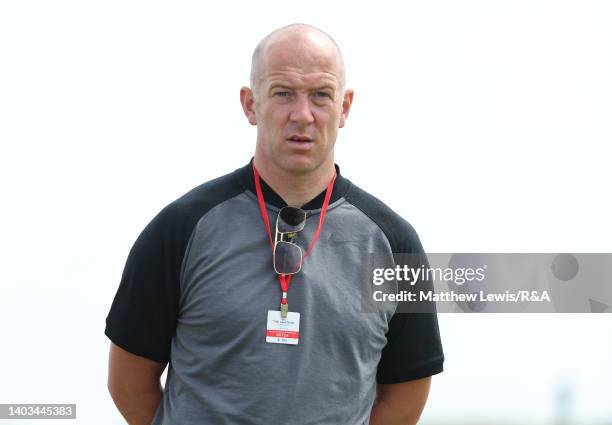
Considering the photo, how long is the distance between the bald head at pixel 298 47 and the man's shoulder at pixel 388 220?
0.41 m

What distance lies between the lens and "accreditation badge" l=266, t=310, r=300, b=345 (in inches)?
99.9

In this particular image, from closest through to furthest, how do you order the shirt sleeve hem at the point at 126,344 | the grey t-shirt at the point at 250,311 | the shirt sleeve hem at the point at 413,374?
the grey t-shirt at the point at 250,311 → the shirt sleeve hem at the point at 126,344 → the shirt sleeve hem at the point at 413,374

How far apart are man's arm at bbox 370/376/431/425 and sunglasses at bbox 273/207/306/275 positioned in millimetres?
747

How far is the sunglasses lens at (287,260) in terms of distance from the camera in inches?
103

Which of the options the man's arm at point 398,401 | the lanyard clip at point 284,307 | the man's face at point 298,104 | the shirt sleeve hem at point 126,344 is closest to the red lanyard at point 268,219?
the lanyard clip at point 284,307

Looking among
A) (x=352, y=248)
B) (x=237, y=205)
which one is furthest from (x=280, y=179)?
(x=352, y=248)

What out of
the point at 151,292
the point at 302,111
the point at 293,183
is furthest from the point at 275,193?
the point at 151,292

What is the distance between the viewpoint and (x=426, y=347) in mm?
2949

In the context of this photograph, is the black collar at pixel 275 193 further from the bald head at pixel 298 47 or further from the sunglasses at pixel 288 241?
the bald head at pixel 298 47

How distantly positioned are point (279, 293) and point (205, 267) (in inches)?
10.8

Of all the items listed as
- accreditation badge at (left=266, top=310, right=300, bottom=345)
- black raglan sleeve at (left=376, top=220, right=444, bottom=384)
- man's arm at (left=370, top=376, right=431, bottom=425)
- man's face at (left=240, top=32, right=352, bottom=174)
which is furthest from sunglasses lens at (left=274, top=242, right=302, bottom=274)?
man's arm at (left=370, top=376, right=431, bottom=425)

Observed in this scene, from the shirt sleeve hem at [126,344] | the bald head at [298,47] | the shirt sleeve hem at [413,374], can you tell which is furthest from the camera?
the shirt sleeve hem at [413,374]

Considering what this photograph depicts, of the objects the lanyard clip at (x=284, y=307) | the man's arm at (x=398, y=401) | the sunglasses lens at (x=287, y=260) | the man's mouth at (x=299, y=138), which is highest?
the man's mouth at (x=299, y=138)

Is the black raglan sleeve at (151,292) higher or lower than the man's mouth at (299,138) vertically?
lower
